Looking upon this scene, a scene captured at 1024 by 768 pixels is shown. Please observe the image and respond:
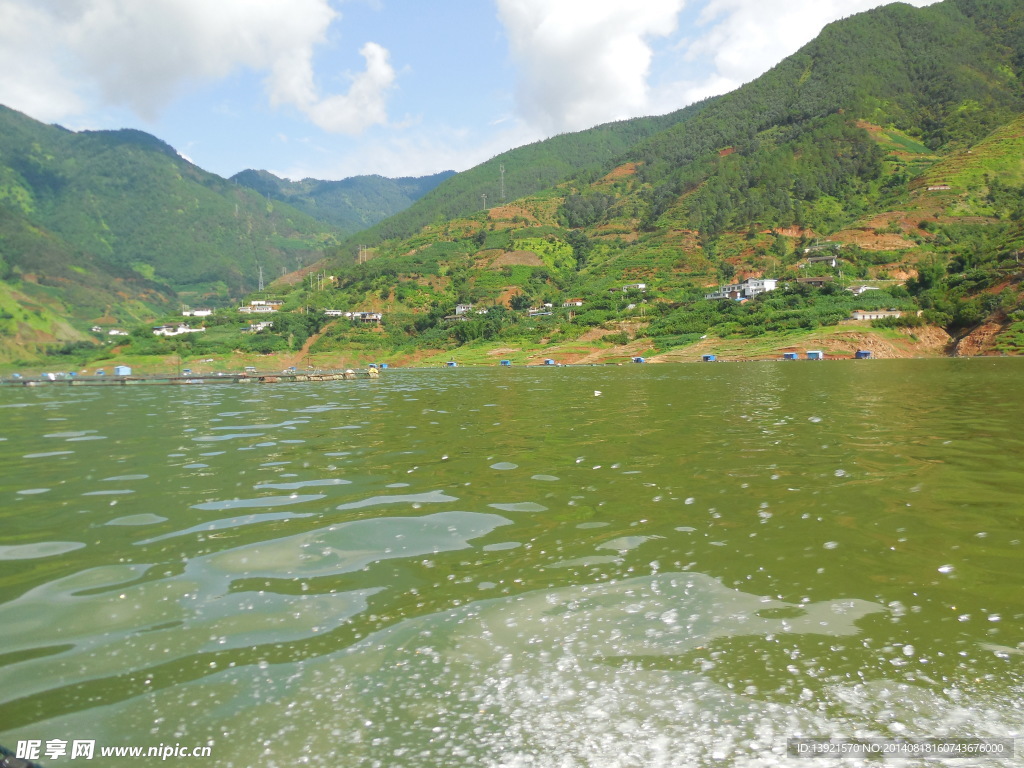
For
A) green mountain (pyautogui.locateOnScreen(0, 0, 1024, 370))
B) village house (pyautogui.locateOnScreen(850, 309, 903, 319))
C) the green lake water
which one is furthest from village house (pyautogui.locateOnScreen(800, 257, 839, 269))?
the green lake water

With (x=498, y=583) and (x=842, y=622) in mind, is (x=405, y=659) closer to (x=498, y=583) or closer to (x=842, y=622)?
Answer: (x=498, y=583)

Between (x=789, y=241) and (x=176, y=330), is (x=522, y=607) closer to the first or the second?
(x=789, y=241)

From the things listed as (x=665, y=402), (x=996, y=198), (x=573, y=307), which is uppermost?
(x=996, y=198)

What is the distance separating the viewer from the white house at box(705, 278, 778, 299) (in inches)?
4247

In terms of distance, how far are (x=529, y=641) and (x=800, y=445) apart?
1094cm

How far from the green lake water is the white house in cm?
10344

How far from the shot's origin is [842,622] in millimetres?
5047

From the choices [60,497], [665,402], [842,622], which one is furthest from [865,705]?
[665,402]

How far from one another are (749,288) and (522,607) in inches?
4508

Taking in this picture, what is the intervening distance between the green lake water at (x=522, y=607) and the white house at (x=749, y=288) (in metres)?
103

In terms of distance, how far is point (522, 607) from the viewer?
5590 mm

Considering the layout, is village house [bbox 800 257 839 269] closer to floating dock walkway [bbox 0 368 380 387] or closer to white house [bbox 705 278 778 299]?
white house [bbox 705 278 778 299]

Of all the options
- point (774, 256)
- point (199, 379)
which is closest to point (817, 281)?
point (774, 256)

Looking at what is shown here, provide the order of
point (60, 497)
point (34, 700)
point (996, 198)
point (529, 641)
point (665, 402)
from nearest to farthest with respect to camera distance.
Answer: point (34, 700)
point (529, 641)
point (60, 497)
point (665, 402)
point (996, 198)
